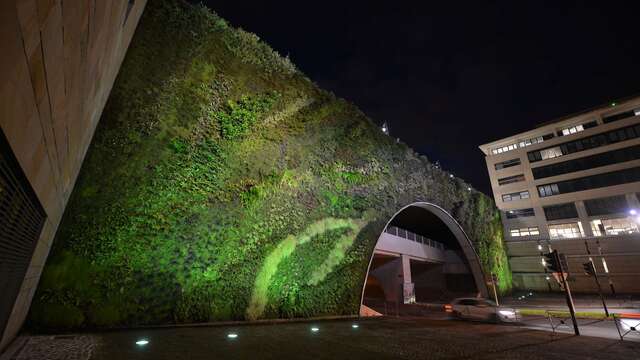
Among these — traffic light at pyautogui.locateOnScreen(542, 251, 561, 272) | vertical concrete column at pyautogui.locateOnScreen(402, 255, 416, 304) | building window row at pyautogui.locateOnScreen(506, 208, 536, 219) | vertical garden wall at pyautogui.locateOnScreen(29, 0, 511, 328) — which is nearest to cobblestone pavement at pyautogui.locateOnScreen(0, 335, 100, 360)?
vertical garden wall at pyautogui.locateOnScreen(29, 0, 511, 328)

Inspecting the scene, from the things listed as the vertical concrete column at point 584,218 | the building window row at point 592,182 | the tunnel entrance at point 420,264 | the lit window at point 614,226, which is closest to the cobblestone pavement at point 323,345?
the tunnel entrance at point 420,264

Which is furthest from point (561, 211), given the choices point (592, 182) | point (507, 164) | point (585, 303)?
point (585, 303)

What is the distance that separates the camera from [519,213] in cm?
3806

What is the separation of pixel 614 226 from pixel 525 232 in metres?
8.43

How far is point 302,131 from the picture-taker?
12.4 meters

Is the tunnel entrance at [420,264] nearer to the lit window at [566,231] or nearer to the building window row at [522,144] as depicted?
the lit window at [566,231]

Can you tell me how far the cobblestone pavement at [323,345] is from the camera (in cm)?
549

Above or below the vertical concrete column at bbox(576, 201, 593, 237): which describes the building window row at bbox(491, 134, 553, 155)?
above

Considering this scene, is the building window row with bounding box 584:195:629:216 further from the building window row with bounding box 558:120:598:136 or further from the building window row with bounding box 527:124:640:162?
the building window row with bounding box 558:120:598:136

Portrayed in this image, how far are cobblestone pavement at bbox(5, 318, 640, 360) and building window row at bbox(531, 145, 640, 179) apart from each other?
120 ft

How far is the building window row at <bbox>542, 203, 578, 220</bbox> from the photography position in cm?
3451

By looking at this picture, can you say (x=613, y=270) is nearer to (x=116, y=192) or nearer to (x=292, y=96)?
(x=292, y=96)

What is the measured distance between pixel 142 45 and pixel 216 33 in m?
2.54

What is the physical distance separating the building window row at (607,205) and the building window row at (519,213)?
550 cm
